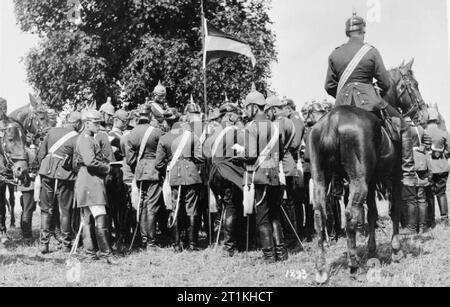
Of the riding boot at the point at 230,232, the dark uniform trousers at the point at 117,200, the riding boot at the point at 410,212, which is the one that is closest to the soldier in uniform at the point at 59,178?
the dark uniform trousers at the point at 117,200

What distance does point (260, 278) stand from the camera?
7359mm

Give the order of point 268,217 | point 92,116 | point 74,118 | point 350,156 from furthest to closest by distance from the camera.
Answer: point 74,118 < point 92,116 < point 268,217 < point 350,156

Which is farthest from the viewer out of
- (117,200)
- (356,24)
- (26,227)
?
(26,227)

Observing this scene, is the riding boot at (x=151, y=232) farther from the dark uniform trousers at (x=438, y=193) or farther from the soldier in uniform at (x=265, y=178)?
the dark uniform trousers at (x=438, y=193)

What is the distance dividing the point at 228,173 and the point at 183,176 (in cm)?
88

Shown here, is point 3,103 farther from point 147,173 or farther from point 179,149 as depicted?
point 179,149

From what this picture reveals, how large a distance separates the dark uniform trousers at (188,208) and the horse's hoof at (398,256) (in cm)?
339

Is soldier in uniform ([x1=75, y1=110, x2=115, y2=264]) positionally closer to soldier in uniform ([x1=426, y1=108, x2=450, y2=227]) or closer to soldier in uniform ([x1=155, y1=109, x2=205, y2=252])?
soldier in uniform ([x1=155, y1=109, x2=205, y2=252])

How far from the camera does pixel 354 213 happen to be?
23.3 ft

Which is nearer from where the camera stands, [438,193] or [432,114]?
[432,114]

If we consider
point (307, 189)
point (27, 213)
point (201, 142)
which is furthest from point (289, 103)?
point (27, 213)

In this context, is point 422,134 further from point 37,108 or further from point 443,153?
point 37,108

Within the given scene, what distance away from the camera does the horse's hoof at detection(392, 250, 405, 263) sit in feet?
26.3

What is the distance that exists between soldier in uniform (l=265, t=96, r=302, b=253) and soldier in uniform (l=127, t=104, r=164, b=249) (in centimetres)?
220
